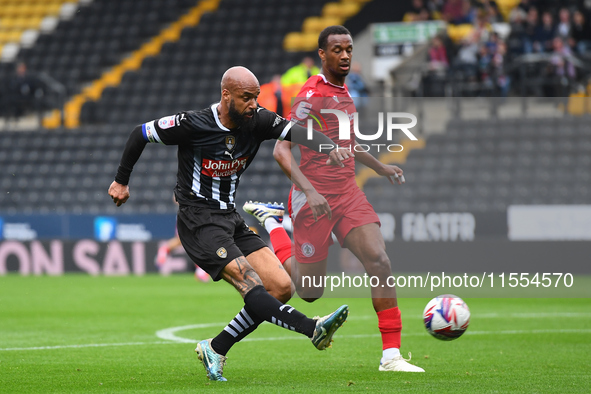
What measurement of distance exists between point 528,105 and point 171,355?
1157 cm

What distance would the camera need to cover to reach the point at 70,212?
62.7 ft

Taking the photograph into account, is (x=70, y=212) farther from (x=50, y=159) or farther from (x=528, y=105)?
(x=528, y=105)

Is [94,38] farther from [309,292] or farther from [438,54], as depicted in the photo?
[309,292]

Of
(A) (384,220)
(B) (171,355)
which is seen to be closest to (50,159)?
(A) (384,220)

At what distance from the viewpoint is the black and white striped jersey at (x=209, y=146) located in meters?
5.62

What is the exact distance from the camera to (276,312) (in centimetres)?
525

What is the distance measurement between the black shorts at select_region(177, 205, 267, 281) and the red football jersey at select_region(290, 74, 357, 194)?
921mm

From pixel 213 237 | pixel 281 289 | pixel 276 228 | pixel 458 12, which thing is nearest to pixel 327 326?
pixel 281 289

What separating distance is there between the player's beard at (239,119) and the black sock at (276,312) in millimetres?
1027

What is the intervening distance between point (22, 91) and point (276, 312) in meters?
18.2

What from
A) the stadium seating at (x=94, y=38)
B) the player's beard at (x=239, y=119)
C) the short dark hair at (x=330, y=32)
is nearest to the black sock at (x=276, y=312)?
the player's beard at (x=239, y=119)

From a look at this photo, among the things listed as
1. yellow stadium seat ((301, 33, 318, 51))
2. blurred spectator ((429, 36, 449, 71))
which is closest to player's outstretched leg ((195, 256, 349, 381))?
blurred spectator ((429, 36, 449, 71))

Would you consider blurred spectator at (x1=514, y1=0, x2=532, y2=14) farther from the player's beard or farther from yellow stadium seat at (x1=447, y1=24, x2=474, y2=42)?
the player's beard

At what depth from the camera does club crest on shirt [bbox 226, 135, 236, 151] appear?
18.6 feet
